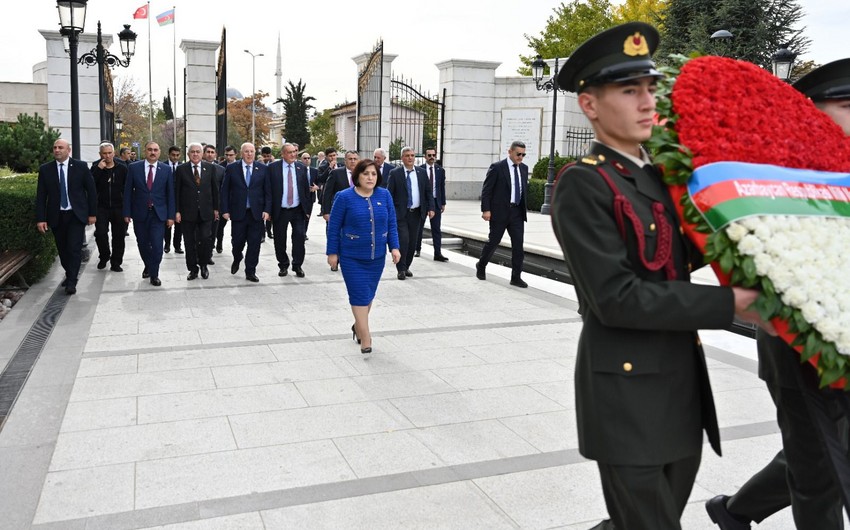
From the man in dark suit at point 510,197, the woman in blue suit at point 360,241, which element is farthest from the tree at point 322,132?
the woman in blue suit at point 360,241

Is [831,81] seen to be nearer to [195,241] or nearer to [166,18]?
[195,241]

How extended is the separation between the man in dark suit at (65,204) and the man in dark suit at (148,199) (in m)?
0.84

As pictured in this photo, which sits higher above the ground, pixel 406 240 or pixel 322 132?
pixel 322 132

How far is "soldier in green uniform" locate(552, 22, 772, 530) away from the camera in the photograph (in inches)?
85.9

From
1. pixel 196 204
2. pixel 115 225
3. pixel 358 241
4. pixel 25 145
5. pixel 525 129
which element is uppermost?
pixel 525 129

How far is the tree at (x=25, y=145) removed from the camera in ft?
58.5

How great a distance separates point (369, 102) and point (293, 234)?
11949 mm

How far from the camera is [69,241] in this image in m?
9.67

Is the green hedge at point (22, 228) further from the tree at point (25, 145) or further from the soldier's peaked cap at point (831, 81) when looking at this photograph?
the soldier's peaked cap at point (831, 81)

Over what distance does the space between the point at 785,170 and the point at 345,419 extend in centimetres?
345

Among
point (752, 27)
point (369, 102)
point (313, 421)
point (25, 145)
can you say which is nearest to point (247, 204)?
A: point (313, 421)

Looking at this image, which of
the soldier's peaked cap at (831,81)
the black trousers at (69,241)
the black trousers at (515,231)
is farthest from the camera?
the black trousers at (515,231)

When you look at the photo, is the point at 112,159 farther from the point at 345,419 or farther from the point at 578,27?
the point at 578,27

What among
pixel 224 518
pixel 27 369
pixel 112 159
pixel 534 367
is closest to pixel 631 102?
pixel 224 518
